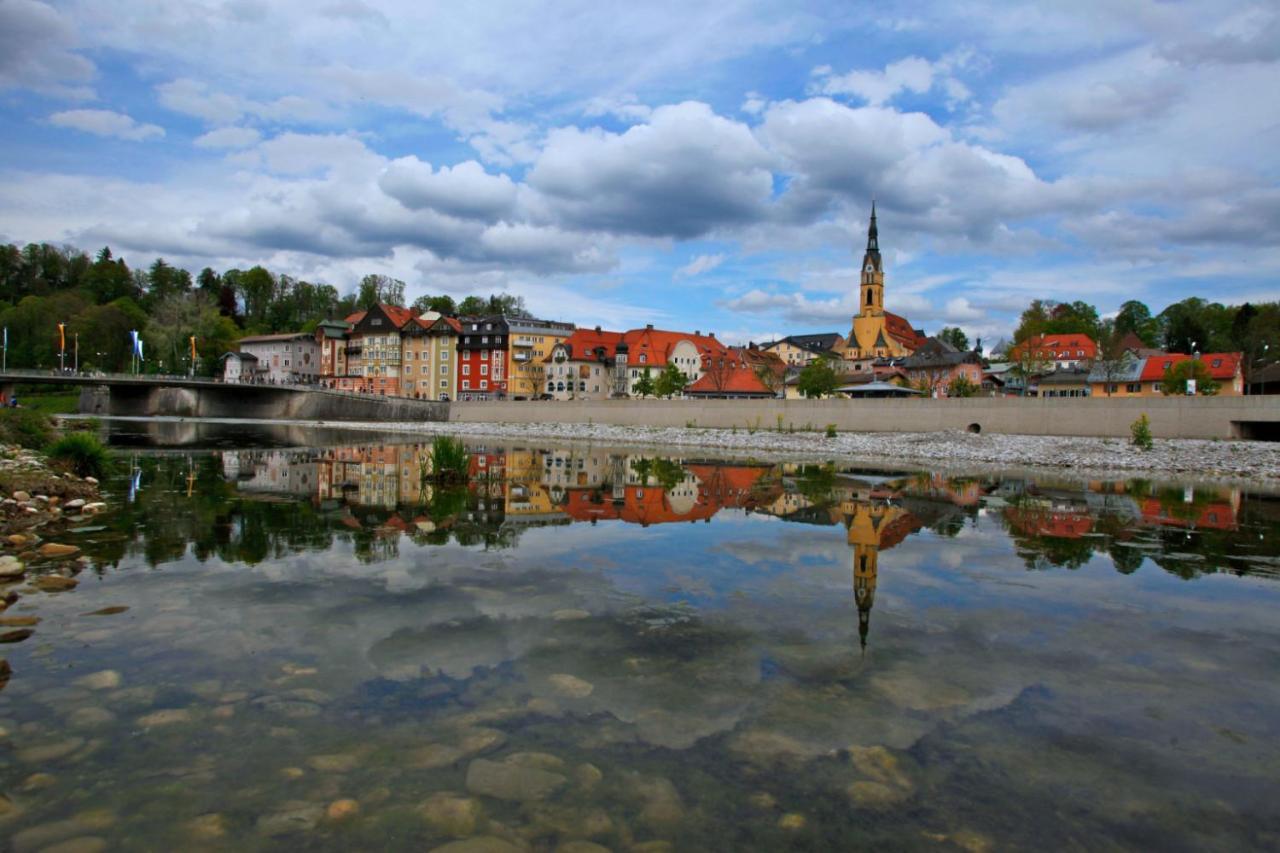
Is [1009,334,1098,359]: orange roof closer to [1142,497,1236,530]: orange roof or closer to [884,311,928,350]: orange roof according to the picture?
[884,311,928,350]: orange roof

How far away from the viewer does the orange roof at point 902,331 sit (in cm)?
14625

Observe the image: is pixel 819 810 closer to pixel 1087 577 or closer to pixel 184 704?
pixel 184 704

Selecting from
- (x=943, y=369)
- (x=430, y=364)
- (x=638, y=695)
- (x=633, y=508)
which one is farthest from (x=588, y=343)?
(x=638, y=695)

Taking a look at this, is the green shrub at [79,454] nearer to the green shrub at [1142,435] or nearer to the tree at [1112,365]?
the green shrub at [1142,435]

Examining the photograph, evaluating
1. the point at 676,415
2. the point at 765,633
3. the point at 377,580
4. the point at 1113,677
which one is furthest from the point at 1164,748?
the point at 676,415

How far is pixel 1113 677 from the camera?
6168 mm

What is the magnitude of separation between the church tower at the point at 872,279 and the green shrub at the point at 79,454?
127 m

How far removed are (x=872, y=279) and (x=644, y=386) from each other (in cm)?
6024

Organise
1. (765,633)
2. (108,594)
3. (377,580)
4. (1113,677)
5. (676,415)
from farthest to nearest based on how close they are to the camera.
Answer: (676,415) → (377,580) → (108,594) → (765,633) → (1113,677)

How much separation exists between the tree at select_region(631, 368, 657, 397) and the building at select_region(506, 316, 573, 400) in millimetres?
12870

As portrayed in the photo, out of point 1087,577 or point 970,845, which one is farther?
point 1087,577

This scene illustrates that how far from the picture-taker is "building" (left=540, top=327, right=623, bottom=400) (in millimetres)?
99000

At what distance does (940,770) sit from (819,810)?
0.98 meters

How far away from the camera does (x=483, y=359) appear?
335 feet
